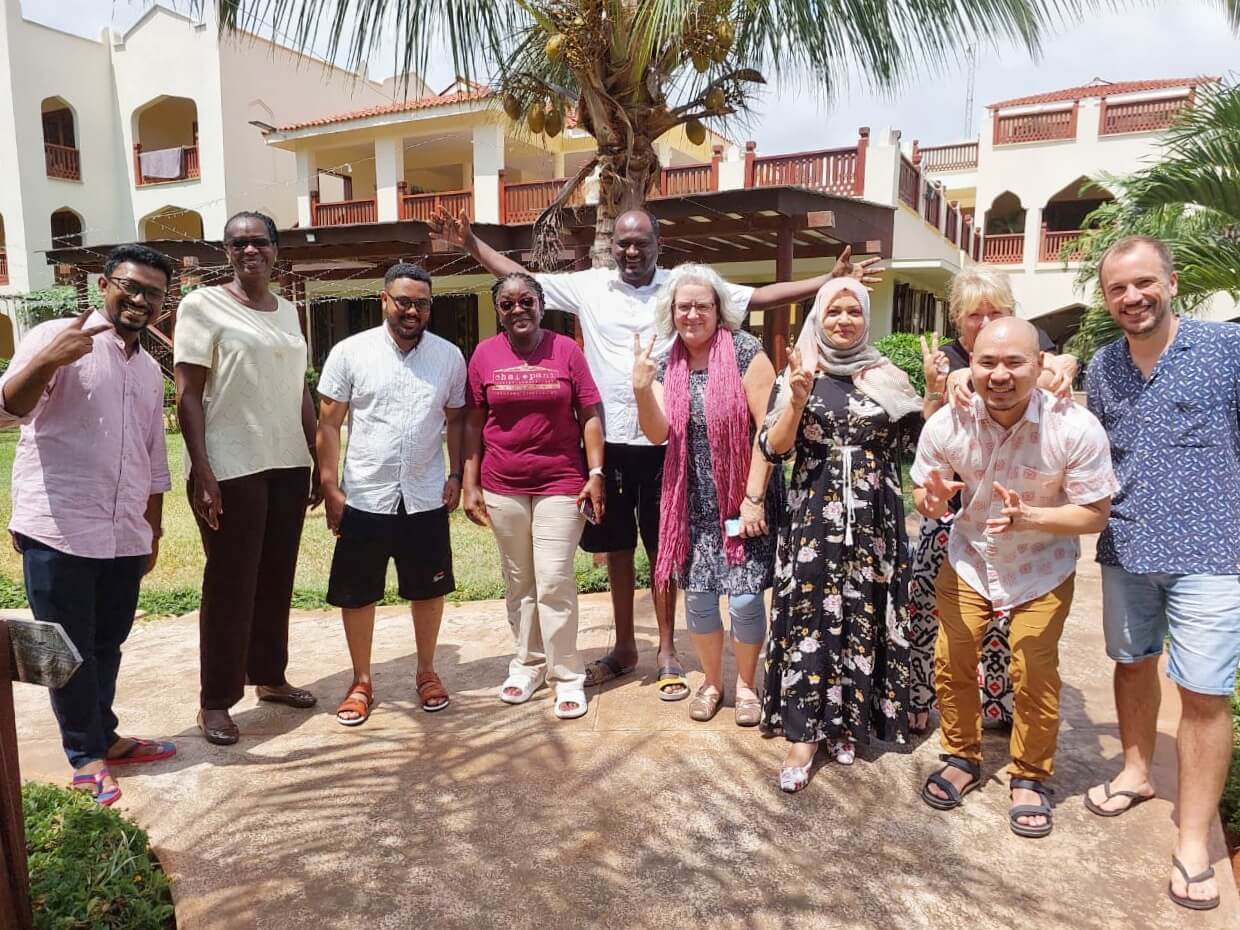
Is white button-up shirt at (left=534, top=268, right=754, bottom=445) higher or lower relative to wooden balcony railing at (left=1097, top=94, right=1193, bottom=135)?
lower

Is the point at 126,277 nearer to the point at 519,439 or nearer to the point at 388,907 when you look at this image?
the point at 519,439

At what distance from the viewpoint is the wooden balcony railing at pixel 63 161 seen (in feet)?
65.8

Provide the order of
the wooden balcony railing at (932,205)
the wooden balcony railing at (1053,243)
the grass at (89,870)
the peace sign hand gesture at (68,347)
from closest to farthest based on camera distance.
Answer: the grass at (89,870)
the peace sign hand gesture at (68,347)
the wooden balcony railing at (932,205)
the wooden balcony railing at (1053,243)

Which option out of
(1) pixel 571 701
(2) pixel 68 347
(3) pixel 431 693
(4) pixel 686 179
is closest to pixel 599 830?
(1) pixel 571 701

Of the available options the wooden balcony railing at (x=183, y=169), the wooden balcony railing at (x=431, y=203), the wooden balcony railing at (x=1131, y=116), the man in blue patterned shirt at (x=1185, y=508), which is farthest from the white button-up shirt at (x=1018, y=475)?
the wooden balcony railing at (x=1131, y=116)

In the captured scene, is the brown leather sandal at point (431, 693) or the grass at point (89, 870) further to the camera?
the brown leather sandal at point (431, 693)

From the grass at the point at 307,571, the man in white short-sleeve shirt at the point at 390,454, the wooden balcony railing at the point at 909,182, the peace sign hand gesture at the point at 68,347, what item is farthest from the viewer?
the wooden balcony railing at the point at 909,182

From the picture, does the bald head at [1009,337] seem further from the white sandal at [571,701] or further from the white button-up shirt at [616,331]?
the white sandal at [571,701]

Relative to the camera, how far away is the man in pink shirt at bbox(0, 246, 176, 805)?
2.80 metres

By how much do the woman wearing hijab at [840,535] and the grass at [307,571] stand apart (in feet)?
8.58

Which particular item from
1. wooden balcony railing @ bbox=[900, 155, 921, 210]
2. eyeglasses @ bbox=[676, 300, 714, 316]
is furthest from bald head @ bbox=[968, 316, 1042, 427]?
wooden balcony railing @ bbox=[900, 155, 921, 210]

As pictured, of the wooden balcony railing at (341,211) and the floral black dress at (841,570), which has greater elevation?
the wooden balcony railing at (341,211)

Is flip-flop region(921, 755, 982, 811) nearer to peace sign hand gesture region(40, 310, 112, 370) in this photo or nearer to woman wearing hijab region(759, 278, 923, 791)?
woman wearing hijab region(759, 278, 923, 791)

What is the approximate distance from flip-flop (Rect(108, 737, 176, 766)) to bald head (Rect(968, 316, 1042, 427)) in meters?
3.01
